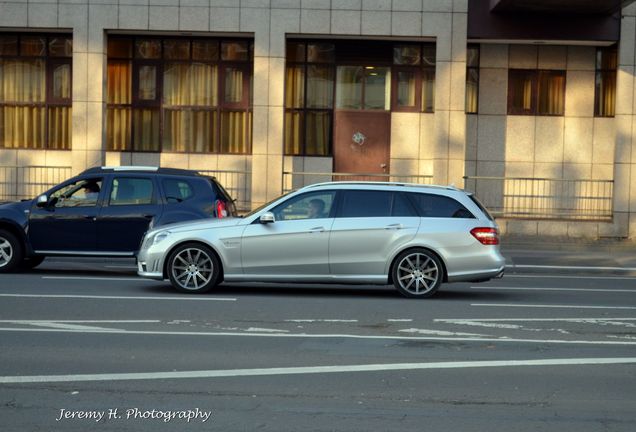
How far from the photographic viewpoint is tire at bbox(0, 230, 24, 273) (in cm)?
1705

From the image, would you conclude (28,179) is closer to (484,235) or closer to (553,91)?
(553,91)

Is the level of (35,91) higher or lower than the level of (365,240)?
higher

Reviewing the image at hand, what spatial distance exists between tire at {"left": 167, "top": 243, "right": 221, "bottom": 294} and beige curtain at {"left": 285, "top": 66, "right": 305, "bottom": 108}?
1313cm

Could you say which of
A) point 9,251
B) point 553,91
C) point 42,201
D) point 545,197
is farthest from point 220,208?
point 553,91

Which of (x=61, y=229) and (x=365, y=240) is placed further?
(x=61, y=229)

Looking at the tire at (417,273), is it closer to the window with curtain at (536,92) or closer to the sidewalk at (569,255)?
the sidewalk at (569,255)

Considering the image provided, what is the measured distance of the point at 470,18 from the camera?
25.7 meters

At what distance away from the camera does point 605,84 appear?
2706cm

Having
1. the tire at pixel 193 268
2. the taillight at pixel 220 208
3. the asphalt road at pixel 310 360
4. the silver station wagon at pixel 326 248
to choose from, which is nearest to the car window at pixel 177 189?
the taillight at pixel 220 208

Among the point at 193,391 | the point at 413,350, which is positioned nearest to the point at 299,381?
the point at 193,391

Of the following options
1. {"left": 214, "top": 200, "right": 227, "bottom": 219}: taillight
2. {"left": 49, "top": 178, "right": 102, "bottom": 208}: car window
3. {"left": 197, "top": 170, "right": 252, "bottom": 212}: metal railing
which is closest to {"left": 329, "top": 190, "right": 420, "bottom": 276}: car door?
{"left": 214, "top": 200, "right": 227, "bottom": 219}: taillight

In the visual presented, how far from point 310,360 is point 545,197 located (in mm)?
17776

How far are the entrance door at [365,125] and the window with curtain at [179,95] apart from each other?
2.35m

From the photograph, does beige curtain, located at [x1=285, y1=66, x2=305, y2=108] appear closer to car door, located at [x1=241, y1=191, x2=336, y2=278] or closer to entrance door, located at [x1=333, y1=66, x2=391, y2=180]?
entrance door, located at [x1=333, y1=66, x2=391, y2=180]
